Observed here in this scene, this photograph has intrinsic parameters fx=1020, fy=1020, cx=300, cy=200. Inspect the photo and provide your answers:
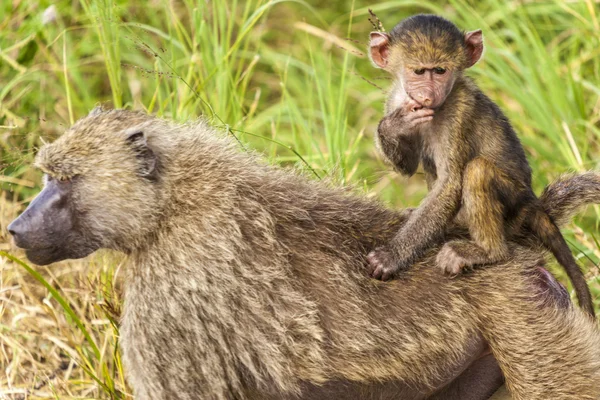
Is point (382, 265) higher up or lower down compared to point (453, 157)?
lower down

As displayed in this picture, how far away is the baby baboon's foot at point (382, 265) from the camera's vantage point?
3297 mm

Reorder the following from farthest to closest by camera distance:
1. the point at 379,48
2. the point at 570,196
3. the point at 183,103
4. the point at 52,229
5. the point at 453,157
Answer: the point at 183,103 → the point at 379,48 → the point at 570,196 → the point at 453,157 → the point at 52,229

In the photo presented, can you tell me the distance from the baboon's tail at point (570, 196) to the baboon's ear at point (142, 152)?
1338 mm

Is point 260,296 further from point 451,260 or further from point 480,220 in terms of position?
point 480,220

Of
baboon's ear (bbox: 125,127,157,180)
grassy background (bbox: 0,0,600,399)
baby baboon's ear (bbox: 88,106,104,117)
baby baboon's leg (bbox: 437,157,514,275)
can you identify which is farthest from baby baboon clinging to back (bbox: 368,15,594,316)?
baby baboon's ear (bbox: 88,106,104,117)

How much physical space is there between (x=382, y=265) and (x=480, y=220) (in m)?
0.35

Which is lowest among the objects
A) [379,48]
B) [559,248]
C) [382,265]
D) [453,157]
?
[382,265]

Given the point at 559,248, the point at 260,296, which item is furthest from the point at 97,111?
the point at 559,248

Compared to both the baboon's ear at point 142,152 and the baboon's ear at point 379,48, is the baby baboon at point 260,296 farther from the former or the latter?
the baboon's ear at point 379,48

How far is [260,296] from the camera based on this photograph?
10.6ft

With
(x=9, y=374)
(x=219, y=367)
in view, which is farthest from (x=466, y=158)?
(x=9, y=374)

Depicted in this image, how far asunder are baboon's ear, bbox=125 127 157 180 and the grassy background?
0.37 meters

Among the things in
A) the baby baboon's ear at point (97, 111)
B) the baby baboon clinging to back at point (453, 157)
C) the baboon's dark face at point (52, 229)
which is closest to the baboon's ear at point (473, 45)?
the baby baboon clinging to back at point (453, 157)

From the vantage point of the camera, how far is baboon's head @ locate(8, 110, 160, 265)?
10.6ft
